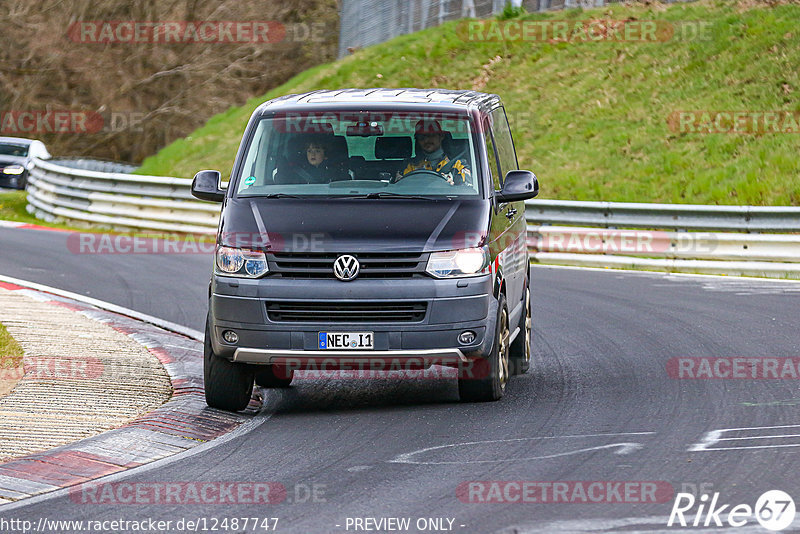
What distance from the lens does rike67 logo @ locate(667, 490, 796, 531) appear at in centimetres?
600

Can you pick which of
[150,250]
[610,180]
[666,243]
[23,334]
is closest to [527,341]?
[23,334]

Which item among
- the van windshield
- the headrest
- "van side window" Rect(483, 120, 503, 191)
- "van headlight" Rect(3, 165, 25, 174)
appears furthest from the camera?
"van headlight" Rect(3, 165, 25, 174)

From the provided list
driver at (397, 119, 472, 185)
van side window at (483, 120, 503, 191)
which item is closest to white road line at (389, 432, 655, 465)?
driver at (397, 119, 472, 185)

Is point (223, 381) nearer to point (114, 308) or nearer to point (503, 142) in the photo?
point (503, 142)

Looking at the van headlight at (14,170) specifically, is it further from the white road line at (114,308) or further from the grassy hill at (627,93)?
the white road line at (114,308)

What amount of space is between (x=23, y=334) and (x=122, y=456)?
4.40 meters

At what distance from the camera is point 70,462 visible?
7.46 m

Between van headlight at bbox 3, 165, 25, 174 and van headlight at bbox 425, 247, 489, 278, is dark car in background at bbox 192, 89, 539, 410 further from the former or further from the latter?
van headlight at bbox 3, 165, 25, 174

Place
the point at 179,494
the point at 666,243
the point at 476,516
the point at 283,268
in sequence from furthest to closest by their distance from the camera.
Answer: the point at 666,243, the point at 283,268, the point at 179,494, the point at 476,516

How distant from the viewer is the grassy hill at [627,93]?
23891 mm

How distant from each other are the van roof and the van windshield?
→ 0.17 m

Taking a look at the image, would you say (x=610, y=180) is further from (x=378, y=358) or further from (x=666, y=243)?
(x=378, y=358)

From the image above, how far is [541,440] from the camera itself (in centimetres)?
795

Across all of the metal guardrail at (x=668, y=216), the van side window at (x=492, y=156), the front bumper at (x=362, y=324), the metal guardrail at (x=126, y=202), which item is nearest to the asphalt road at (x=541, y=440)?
the front bumper at (x=362, y=324)
